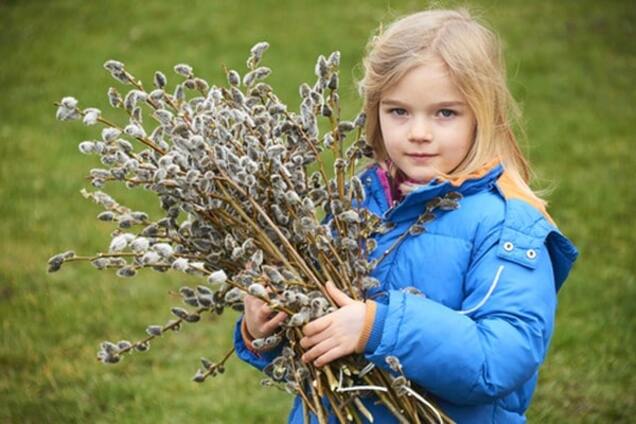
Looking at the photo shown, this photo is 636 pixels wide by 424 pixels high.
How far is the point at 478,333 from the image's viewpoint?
2.11 metres

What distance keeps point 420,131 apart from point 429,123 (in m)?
0.04

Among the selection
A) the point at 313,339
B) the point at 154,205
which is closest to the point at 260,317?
the point at 313,339

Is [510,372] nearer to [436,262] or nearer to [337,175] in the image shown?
[436,262]

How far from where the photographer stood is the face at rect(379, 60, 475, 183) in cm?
232

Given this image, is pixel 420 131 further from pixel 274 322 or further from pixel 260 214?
pixel 274 322

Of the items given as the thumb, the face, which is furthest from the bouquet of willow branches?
the face

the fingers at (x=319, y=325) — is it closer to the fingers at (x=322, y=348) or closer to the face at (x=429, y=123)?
the fingers at (x=322, y=348)

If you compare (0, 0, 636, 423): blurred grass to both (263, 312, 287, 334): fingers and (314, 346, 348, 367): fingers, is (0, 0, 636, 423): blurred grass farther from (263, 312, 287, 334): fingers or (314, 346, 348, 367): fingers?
(314, 346, 348, 367): fingers

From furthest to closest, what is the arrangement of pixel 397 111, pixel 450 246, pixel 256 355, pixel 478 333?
pixel 256 355 → pixel 397 111 → pixel 450 246 → pixel 478 333

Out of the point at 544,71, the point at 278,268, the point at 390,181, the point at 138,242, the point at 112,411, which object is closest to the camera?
the point at 138,242

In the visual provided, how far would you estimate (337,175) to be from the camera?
2312 millimetres

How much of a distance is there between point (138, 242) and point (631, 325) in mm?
3421

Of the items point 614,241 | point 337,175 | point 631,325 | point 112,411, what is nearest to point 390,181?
point 337,175

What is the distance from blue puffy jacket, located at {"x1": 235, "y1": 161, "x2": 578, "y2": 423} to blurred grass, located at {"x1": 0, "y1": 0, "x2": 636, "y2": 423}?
0.76 meters
